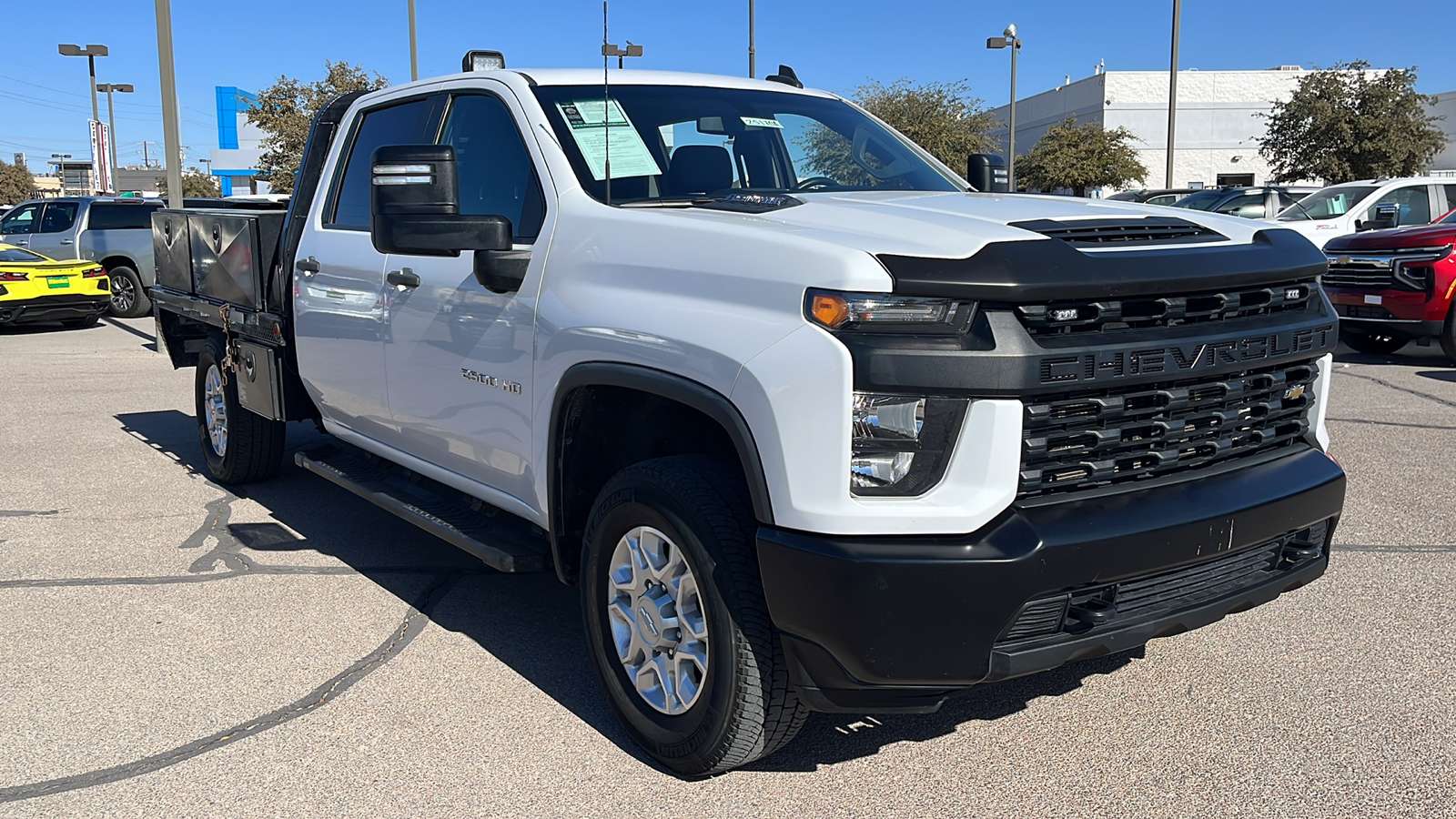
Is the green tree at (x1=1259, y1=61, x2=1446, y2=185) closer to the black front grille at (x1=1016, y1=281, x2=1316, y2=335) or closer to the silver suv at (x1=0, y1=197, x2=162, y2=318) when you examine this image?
the silver suv at (x1=0, y1=197, x2=162, y2=318)

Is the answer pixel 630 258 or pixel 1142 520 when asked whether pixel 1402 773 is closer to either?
pixel 1142 520

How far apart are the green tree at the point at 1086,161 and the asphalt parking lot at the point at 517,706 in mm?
40101

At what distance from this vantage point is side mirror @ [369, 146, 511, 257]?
3.64m

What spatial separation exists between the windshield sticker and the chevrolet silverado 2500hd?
0.04ft

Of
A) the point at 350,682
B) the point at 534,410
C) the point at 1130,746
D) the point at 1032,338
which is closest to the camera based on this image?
the point at 1032,338

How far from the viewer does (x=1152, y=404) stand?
2.98 meters

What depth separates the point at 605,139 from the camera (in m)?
4.03

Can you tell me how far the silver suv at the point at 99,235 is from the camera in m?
18.4

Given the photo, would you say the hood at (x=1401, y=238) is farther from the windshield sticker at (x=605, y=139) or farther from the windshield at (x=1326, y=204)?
the windshield sticker at (x=605, y=139)

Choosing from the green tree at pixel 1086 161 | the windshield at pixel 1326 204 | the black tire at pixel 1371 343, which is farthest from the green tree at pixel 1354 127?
the black tire at pixel 1371 343

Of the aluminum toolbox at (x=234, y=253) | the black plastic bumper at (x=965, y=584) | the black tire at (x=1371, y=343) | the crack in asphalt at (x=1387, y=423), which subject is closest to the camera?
the black plastic bumper at (x=965, y=584)

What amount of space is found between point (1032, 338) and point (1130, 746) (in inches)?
56.0

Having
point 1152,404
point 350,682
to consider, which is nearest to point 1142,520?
point 1152,404

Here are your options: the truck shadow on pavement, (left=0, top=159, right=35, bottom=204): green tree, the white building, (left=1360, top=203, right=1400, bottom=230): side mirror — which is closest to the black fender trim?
the truck shadow on pavement
